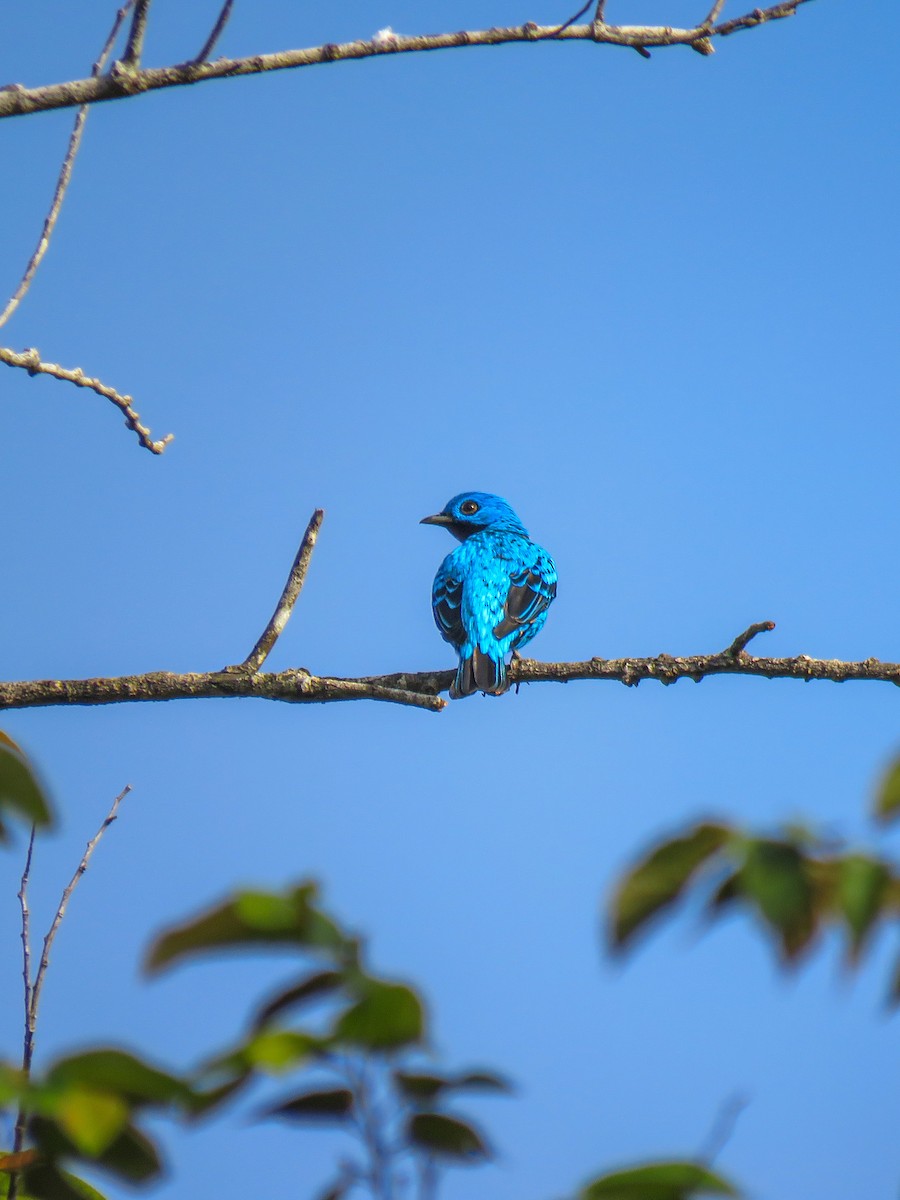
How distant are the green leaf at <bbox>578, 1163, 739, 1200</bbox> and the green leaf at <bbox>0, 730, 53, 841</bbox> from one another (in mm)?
794

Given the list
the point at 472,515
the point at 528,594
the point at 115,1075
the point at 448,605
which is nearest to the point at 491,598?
the point at 448,605

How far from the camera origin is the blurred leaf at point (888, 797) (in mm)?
1341

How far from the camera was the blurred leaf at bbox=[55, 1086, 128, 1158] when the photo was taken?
127 cm

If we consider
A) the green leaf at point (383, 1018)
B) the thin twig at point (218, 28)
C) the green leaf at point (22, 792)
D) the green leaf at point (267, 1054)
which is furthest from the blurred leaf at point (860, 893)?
the thin twig at point (218, 28)

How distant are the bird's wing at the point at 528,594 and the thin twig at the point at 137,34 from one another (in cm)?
700

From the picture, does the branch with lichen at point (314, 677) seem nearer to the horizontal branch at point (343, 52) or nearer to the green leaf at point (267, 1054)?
the horizontal branch at point (343, 52)

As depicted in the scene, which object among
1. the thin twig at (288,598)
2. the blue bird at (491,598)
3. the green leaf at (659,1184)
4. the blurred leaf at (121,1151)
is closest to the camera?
the green leaf at (659,1184)

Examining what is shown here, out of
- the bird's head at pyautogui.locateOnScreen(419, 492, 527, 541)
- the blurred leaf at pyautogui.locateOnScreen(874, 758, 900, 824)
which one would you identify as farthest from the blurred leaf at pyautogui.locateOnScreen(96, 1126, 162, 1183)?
the bird's head at pyautogui.locateOnScreen(419, 492, 527, 541)

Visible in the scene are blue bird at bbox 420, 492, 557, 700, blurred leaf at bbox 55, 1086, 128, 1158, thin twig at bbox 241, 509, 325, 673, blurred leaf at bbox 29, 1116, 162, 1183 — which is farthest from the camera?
blue bird at bbox 420, 492, 557, 700

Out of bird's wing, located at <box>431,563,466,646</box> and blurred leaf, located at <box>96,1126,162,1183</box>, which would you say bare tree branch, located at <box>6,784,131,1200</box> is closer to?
blurred leaf, located at <box>96,1126,162,1183</box>

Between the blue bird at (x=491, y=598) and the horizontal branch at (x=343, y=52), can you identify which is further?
the blue bird at (x=491, y=598)

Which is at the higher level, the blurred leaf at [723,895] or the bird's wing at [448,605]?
the bird's wing at [448,605]

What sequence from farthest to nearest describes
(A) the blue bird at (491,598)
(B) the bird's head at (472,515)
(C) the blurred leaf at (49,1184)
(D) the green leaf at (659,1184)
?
(B) the bird's head at (472,515)
(A) the blue bird at (491,598)
(C) the blurred leaf at (49,1184)
(D) the green leaf at (659,1184)

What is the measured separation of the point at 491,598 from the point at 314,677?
4.93 meters
